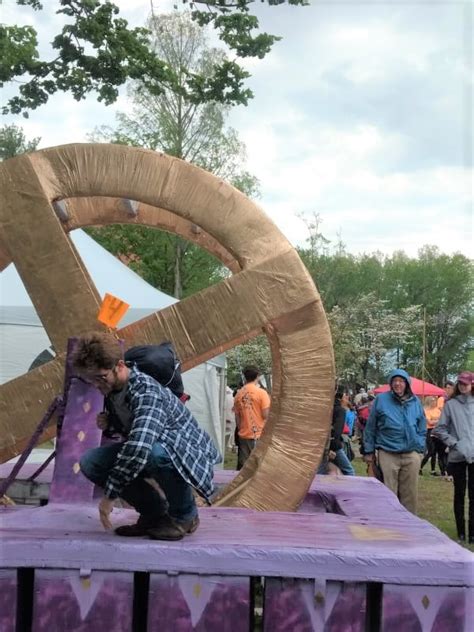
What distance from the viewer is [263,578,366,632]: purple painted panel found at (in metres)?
2.97

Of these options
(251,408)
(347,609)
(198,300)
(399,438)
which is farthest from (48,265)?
(251,408)

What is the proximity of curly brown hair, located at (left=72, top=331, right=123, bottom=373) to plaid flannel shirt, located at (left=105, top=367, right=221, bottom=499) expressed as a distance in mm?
149

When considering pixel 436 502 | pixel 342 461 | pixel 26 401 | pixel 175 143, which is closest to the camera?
pixel 26 401

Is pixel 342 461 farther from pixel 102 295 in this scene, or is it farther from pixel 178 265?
pixel 178 265

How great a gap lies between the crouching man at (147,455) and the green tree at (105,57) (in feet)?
26.8

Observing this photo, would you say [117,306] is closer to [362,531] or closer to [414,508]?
[362,531]

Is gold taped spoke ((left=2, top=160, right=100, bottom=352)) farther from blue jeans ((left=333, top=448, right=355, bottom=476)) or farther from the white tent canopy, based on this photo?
the white tent canopy

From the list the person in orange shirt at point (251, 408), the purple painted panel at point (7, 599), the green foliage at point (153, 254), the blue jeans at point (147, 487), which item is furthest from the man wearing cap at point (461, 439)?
the green foliage at point (153, 254)

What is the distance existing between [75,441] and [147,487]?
89 centimetres

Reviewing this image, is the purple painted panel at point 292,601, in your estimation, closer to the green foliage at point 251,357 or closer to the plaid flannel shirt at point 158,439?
the plaid flannel shirt at point 158,439

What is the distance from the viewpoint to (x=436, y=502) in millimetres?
9375

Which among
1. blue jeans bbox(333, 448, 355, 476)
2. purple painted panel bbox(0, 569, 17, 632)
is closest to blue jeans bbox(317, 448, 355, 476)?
blue jeans bbox(333, 448, 355, 476)

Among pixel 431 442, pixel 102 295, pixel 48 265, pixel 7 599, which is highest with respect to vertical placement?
pixel 102 295

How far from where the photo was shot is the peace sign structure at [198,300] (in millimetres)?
4242
